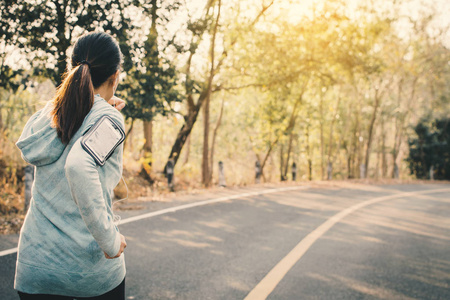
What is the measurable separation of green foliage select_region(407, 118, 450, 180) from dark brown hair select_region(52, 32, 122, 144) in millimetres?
31008

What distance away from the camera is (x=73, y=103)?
1.61 m

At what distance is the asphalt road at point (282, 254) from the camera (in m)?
4.35

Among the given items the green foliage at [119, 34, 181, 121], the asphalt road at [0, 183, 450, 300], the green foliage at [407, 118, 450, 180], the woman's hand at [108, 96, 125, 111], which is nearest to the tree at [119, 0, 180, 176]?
the green foliage at [119, 34, 181, 121]

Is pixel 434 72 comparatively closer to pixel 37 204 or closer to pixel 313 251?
pixel 313 251

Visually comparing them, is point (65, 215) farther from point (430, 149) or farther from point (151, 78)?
point (430, 149)

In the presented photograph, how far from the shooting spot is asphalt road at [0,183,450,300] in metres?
4.35

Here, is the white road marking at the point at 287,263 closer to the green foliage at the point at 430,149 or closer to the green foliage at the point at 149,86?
the green foliage at the point at 149,86

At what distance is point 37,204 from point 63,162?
220 millimetres

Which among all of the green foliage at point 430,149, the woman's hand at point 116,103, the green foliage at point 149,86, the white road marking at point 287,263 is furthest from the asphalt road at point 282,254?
the green foliage at point 430,149

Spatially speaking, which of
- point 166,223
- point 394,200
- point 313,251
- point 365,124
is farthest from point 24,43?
point 365,124

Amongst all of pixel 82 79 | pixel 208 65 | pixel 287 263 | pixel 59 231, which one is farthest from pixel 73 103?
pixel 208 65

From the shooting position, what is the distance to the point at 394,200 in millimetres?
12125

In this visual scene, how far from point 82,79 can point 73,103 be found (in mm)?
107

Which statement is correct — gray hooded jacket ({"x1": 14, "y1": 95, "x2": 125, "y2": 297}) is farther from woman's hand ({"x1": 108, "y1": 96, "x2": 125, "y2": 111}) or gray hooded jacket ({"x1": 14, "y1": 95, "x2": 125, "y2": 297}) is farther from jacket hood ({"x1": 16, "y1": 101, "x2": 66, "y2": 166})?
woman's hand ({"x1": 108, "y1": 96, "x2": 125, "y2": 111})
